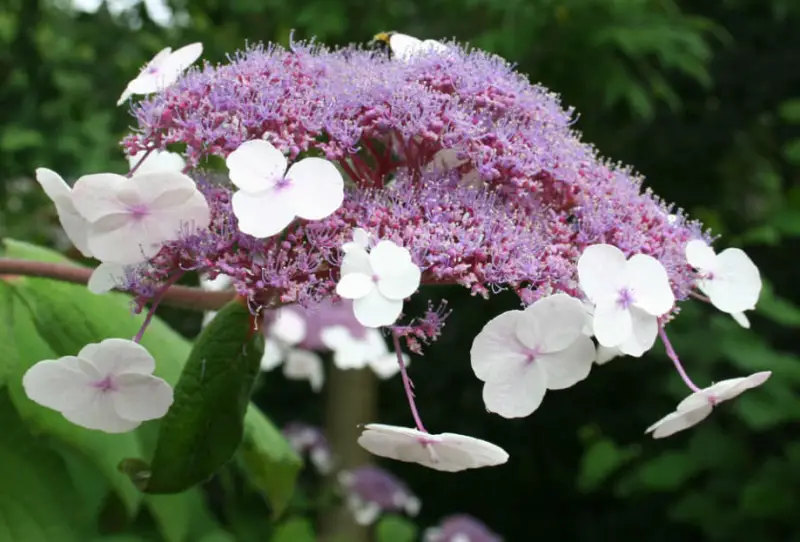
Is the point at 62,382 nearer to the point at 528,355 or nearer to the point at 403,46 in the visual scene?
the point at 528,355

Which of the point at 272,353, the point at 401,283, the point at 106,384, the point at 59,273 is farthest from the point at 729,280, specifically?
the point at 272,353

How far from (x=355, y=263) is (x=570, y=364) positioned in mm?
185

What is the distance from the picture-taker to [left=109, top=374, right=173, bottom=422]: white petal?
662 mm

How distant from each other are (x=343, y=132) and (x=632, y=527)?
366 centimetres

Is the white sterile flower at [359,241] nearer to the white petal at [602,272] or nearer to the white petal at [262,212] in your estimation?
the white petal at [262,212]

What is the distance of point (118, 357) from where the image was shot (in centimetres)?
65

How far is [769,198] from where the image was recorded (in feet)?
11.2

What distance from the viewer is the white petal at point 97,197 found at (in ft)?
2.10

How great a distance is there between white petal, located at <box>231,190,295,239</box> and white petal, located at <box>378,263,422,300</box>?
0.08m

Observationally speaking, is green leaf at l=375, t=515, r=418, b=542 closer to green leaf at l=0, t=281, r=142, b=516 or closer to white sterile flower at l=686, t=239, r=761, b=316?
green leaf at l=0, t=281, r=142, b=516

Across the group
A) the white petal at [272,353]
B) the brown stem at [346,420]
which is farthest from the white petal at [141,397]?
the brown stem at [346,420]

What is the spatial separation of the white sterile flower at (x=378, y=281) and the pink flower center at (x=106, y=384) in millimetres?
195

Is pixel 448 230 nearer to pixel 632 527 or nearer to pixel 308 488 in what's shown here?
pixel 308 488

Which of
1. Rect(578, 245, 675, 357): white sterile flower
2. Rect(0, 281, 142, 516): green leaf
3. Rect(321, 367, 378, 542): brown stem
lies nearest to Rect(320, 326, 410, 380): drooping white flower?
Rect(0, 281, 142, 516): green leaf
